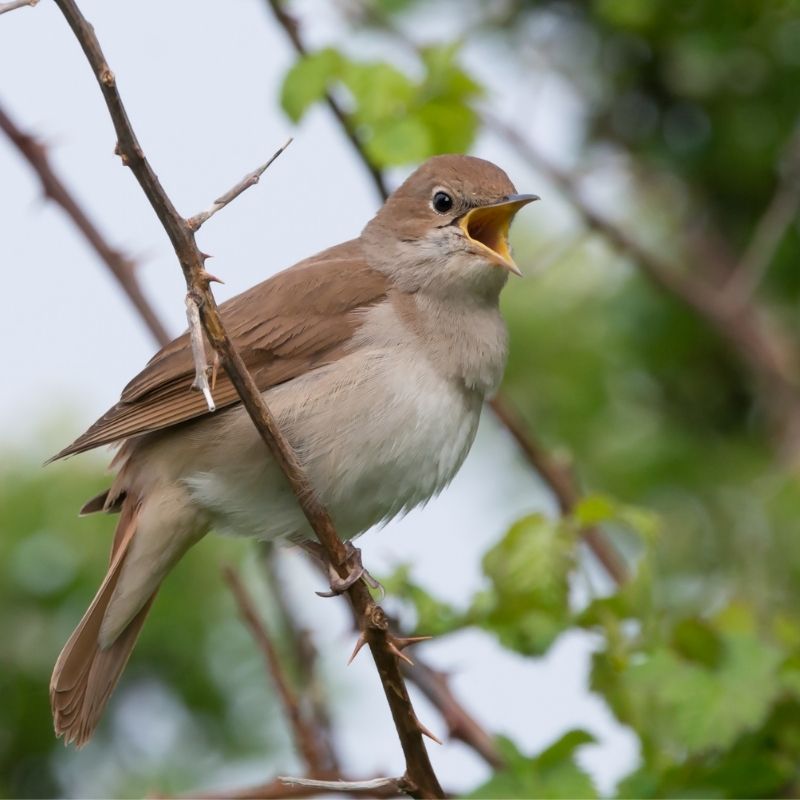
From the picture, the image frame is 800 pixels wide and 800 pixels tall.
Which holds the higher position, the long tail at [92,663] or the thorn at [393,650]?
the long tail at [92,663]

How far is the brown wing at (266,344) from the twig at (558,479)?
0.59m

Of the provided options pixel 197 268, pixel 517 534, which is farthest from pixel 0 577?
pixel 197 268

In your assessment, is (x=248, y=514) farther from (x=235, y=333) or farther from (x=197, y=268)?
(x=197, y=268)

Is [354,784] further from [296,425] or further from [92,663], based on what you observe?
[92,663]

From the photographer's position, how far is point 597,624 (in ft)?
13.8

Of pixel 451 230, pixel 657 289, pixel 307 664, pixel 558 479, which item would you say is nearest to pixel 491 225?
pixel 451 230

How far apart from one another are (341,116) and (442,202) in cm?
45

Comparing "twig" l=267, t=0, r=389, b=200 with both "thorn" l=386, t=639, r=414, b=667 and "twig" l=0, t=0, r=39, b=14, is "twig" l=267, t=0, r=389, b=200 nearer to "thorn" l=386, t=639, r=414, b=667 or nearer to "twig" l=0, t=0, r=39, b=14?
"thorn" l=386, t=639, r=414, b=667

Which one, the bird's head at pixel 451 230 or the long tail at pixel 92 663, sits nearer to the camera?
the long tail at pixel 92 663

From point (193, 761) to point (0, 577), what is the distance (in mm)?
923

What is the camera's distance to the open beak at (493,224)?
4645 mm

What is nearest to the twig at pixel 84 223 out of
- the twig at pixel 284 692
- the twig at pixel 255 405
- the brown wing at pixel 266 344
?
the brown wing at pixel 266 344

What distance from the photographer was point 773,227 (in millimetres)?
5664

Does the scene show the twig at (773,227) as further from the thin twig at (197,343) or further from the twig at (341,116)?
the thin twig at (197,343)
